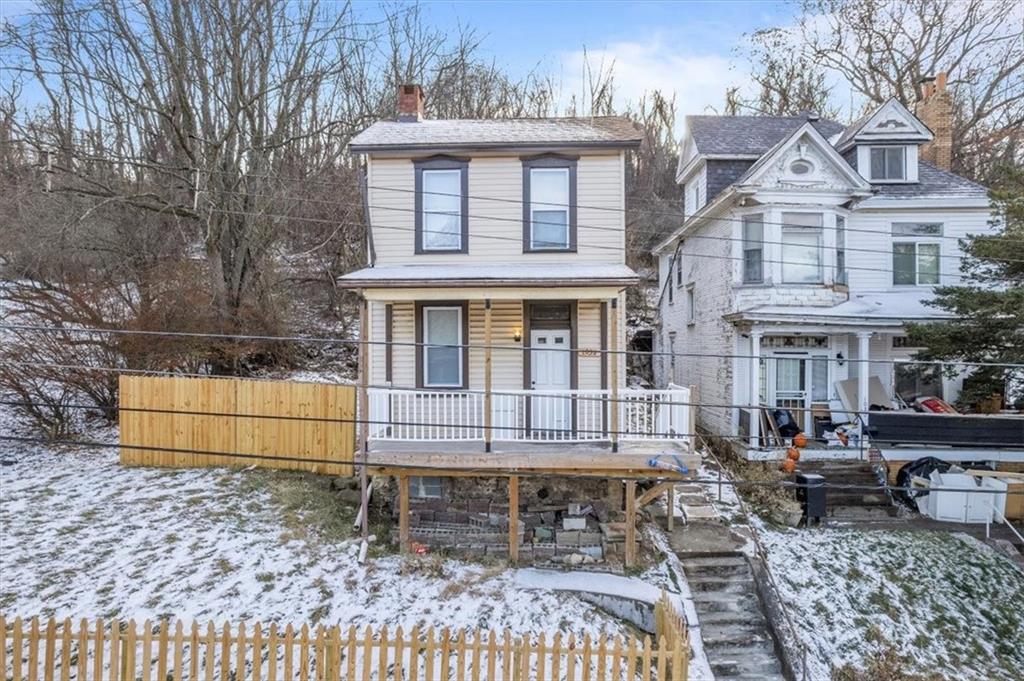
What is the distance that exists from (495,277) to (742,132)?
10.2 meters

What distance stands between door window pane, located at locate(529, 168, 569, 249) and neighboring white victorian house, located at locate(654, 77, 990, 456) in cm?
458

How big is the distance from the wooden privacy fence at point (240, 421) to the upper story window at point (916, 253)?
1351 cm

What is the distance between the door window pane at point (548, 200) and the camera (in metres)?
11.2

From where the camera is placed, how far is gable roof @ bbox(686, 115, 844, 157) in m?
15.1

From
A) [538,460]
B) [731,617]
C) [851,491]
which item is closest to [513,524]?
[538,460]

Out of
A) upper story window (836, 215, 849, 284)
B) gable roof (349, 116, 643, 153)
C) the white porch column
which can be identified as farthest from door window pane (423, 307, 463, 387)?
the white porch column

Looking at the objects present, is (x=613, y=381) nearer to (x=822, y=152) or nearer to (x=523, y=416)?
(x=523, y=416)

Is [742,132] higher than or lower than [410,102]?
higher

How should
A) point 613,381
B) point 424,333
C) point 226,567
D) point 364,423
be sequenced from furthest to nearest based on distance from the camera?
point 424,333, point 613,381, point 364,423, point 226,567

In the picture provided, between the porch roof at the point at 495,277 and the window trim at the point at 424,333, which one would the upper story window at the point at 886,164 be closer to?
the porch roof at the point at 495,277

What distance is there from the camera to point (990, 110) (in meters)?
21.3

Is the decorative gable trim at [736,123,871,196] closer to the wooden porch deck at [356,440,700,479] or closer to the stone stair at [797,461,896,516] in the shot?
the stone stair at [797,461,896,516]

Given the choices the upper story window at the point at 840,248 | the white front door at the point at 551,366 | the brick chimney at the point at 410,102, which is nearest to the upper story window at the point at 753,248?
the upper story window at the point at 840,248

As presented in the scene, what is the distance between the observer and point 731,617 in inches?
316
